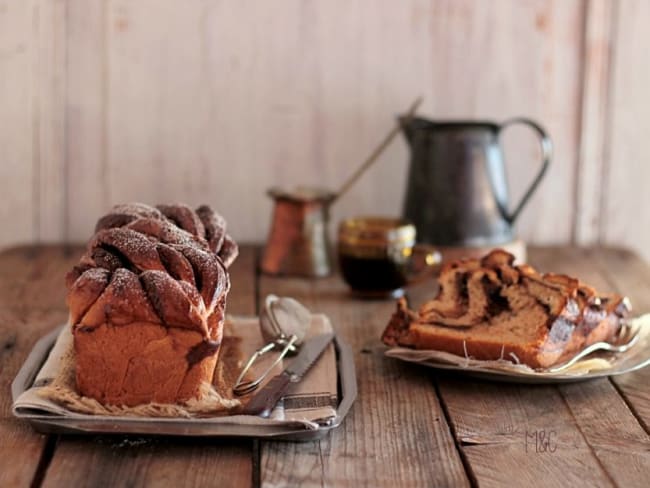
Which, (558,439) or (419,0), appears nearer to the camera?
(558,439)

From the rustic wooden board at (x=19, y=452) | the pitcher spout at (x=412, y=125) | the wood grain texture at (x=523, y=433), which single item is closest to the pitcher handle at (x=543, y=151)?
the pitcher spout at (x=412, y=125)

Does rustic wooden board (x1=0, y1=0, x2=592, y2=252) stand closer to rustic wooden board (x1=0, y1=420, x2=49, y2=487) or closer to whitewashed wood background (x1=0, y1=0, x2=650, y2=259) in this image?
whitewashed wood background (x1=0, y1=0, x2=650, y2=259)

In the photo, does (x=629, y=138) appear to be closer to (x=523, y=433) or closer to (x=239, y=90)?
(x=239, y=90)

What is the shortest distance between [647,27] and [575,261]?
22.5 inches

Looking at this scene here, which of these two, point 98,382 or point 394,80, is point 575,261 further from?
point 98,382

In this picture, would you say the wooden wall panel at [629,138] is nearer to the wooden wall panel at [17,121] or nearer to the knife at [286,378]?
the knife at [286,378]

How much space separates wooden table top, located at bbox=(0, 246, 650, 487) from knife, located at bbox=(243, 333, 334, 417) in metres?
0.05

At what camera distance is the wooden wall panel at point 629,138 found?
2.32m

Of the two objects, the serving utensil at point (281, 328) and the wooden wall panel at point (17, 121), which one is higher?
the wooden wall panel at point (17, 121)

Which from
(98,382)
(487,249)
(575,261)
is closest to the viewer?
(98,382)

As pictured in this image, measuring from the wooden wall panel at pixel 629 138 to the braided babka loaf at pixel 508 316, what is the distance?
868mm

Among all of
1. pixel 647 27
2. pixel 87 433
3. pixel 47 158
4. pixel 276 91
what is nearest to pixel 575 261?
pixel 647 27

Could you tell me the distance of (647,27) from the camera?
2318 mm

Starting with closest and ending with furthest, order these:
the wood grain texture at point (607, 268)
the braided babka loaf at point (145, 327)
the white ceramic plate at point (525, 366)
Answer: the braided babka loaf at point (145, 327) → the white ceramic plate at point (525, 366) → the wood grain texture at point (607, 268)
